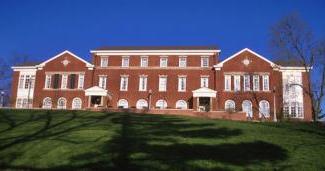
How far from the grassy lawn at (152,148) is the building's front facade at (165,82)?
25.0m

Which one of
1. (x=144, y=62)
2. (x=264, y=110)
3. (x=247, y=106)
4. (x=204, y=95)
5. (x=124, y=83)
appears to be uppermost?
(x=144, y=62)

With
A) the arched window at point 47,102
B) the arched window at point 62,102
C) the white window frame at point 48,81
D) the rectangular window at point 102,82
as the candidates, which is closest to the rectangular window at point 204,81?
the rectangular window at point 102,82

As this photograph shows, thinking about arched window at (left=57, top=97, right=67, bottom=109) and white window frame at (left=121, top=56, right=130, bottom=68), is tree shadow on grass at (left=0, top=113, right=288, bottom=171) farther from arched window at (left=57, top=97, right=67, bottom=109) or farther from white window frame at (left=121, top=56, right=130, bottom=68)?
white window frame at (left=121, top=56, right=130, bottom=68)

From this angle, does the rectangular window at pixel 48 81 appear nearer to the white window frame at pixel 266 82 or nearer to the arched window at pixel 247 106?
the arched window at pixel 247 106

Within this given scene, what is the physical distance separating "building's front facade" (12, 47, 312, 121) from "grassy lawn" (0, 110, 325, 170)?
25026 mm

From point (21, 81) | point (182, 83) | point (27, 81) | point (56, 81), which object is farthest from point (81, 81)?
point (182, 83)

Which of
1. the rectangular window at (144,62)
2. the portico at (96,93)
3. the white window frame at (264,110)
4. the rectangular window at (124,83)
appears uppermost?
the rectangular window at (144,62)

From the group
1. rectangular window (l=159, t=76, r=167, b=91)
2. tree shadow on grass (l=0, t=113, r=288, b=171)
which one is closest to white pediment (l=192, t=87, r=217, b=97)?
rectangular window (l=159, t=76, r=167, b=91)

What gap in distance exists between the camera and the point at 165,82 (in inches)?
1998

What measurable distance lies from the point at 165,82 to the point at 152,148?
3471 centimetres

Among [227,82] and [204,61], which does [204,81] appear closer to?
[204,61]

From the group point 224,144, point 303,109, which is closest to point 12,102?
point 303,109

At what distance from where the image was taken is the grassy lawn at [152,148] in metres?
13.9

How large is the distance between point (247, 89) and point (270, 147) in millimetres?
30681
